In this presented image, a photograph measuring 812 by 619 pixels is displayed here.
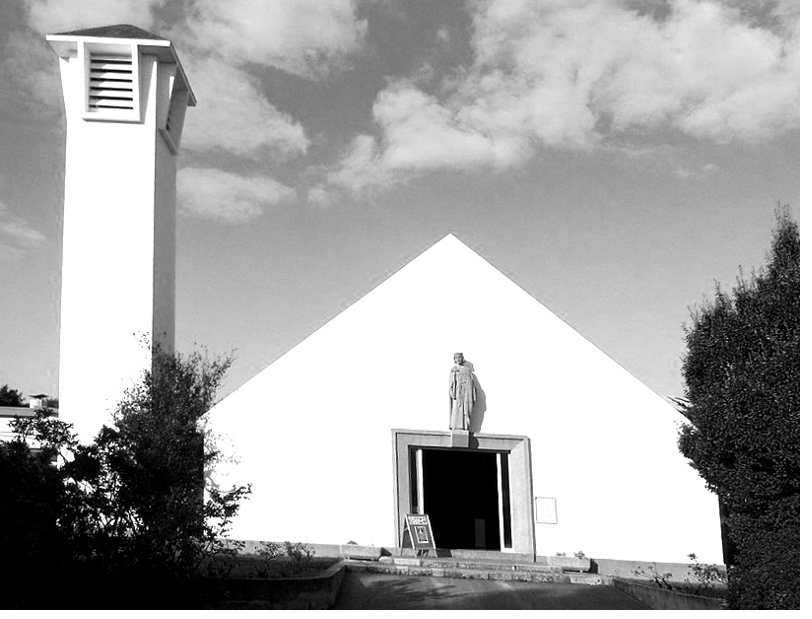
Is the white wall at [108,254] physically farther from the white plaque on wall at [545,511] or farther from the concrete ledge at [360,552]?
the white plaque on wall at [545,511]

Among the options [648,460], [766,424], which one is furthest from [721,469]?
[648,460]

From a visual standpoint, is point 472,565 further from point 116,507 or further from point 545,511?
point 116,507

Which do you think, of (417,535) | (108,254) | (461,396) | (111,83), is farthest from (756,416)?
(111,83)

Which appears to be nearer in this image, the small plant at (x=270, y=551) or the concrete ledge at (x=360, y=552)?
the small plant at (x=270, y=551)

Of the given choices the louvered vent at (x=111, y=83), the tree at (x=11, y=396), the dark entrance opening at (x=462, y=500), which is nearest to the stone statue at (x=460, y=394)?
the dark entrance opening at (x=462, y=500)

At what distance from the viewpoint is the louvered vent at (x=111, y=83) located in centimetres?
1833

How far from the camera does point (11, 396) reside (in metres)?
46.1

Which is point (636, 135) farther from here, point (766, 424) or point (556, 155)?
point (766, 424)

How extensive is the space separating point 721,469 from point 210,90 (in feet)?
46.0

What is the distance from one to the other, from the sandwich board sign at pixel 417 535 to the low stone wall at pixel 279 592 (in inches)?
128

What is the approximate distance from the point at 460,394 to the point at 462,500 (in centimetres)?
696

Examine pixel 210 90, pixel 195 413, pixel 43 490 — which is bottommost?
pixel 43 490

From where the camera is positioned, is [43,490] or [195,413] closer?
[43,490]

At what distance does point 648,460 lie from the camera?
16438 mm
